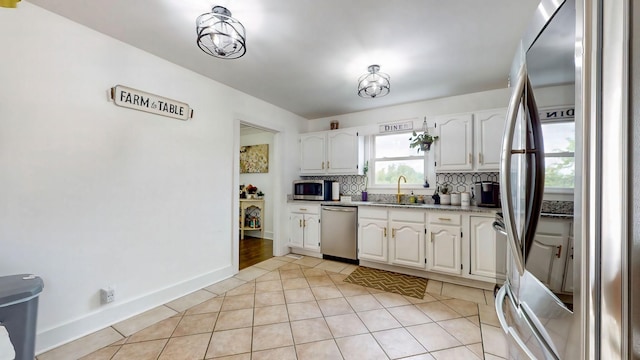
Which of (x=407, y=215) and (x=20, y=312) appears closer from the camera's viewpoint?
(x=20, y=312)

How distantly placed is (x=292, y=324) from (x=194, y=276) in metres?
1.35

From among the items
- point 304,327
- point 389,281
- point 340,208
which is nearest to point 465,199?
point 389,281

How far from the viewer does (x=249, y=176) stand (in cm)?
560

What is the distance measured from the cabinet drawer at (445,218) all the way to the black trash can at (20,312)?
337 cm

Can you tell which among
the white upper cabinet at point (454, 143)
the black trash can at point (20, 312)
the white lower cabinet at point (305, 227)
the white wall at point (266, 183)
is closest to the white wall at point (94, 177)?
the black trash can at point (20, 312)

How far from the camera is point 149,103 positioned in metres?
2.35

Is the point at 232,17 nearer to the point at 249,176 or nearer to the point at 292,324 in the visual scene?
the point at 292,324

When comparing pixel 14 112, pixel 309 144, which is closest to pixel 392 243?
pixel 309 144

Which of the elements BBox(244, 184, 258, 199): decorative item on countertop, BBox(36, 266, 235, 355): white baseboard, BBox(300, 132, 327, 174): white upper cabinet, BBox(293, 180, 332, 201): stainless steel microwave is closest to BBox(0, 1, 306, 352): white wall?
BBox(36, 266, 235, 355): white baseboard

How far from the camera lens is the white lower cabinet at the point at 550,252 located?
576mm

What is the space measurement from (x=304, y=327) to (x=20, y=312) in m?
1.73

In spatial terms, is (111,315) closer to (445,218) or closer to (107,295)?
(107,295)

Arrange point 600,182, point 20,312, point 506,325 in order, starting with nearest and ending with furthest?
point 600,182 → point 506,325 → point 20,312

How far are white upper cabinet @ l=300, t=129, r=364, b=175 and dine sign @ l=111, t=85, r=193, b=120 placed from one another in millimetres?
2060
